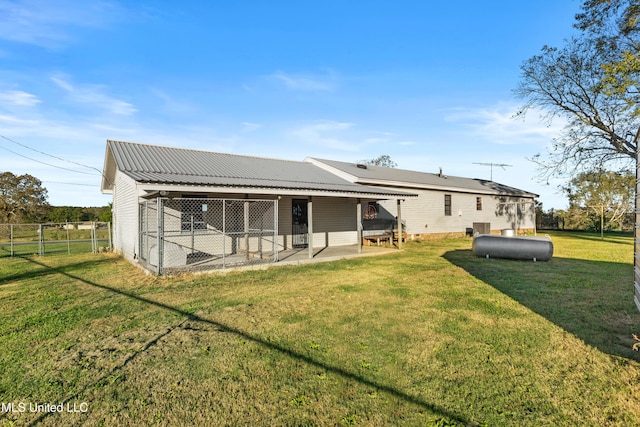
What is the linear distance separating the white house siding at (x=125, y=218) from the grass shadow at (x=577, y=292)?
35.2 feet

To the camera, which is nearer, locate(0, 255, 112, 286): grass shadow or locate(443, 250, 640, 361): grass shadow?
locate(443, 250, 640, 361): grass shadow

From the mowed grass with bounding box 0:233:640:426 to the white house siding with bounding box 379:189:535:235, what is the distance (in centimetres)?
1115

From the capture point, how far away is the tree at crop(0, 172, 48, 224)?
3103 cm

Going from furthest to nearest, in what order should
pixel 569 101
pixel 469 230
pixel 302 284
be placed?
1. pixel 469 230
2. pixel 569 101
3. pixel 302 284

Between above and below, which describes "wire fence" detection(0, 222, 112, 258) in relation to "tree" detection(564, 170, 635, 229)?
below

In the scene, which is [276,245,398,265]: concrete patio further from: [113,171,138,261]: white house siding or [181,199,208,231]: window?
[113,171,138,261]: white house siding

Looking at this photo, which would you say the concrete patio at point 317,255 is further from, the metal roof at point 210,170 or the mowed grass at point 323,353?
the mowed grass at point 323,353

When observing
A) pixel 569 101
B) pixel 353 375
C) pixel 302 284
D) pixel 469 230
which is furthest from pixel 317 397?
pixel 569 101

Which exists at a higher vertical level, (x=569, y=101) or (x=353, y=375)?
(x=569, y=101)

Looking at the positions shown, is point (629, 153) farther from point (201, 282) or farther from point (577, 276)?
point (201, 282)

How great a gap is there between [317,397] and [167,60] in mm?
13968

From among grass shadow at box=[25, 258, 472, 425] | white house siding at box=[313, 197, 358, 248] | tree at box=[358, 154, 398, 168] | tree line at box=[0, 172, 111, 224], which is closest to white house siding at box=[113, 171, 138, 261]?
grass shadow at box=[25, 258, 472, 425]

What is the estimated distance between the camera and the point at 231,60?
1357cm

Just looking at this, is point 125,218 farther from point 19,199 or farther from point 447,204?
point 19,199
